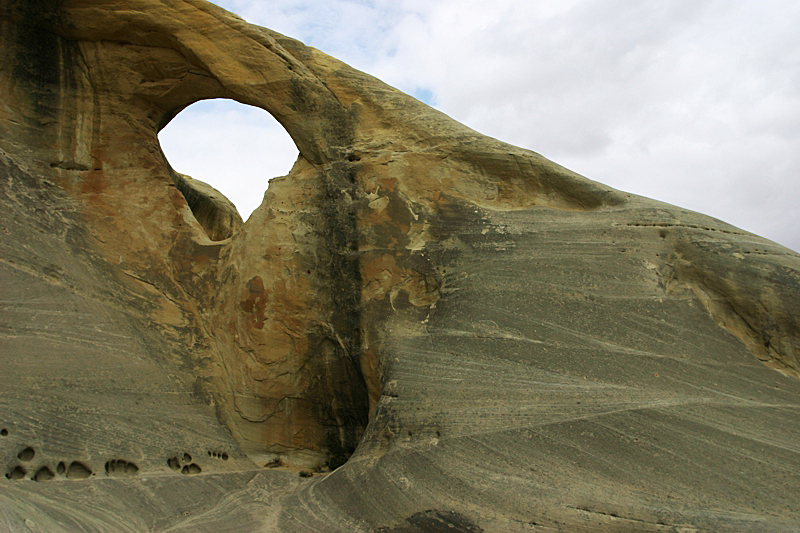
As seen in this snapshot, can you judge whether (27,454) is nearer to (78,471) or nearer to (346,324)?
(78,471)

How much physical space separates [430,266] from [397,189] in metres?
0.87

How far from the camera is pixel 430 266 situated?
4.95 metres

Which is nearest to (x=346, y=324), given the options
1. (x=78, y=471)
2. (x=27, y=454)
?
(x=78, y=471)

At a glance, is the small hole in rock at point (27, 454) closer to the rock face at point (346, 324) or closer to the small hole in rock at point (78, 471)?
the rock face at point (346, 324)

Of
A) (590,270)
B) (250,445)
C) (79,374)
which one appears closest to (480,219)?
(590,270)

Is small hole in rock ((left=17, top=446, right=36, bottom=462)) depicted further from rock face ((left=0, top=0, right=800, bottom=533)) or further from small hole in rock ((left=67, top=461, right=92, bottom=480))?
small hole in rock ((left=67, top=461, right=92, bottom=480))

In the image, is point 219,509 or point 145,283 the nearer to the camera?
point 219,509

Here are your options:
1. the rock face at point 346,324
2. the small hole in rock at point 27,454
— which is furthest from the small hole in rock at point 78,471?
the small hole in rock at point 27,454

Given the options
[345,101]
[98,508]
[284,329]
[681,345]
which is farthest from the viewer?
[345,101]

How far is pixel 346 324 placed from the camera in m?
5.18

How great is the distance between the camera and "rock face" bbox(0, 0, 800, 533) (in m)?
3.73

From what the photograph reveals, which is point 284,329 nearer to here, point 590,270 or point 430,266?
point 430,266

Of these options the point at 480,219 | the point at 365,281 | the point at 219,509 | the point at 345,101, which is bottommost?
the point at 219,509

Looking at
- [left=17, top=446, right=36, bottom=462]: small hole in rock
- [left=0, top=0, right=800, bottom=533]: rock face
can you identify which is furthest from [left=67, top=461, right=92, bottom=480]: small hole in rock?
[left=17, top=446, right=36, bottom=462]: small hole in rock
